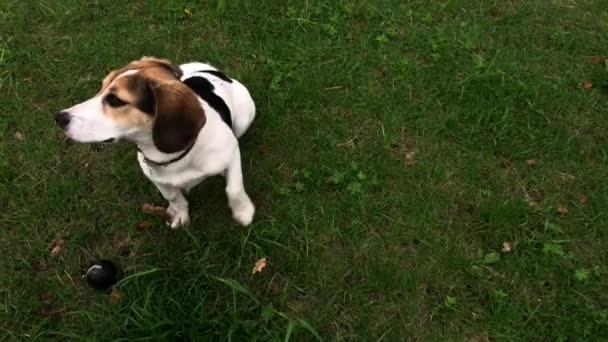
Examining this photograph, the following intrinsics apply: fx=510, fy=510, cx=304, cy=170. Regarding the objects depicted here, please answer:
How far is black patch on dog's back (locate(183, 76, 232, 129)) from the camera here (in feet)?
10.3

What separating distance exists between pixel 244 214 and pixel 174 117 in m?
1.10

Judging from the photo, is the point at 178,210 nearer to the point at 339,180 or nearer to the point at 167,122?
the point at 167,122

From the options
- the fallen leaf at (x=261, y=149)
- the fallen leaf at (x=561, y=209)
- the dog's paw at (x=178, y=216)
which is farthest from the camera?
the fallen leaf at (x=261, y=149)

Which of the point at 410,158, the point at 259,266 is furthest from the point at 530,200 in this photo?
the point at 259,266

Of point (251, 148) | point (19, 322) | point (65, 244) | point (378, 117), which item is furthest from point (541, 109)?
point (19, 322)

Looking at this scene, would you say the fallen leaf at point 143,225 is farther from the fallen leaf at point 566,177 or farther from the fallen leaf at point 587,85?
the fallen leaf at point 587,85

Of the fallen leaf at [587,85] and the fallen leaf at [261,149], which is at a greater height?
the fallen leaf at [587,85]

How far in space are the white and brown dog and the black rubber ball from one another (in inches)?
22.3

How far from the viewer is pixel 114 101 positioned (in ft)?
8.59

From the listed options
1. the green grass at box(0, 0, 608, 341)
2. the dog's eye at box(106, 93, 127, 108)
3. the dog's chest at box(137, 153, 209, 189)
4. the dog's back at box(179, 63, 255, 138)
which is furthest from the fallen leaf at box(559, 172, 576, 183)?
the dog's eye at box(106, 93, 127, 108)

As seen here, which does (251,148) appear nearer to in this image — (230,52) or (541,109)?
(230,52)

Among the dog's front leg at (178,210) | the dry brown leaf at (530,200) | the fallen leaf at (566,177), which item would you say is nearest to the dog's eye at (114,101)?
the dog's front leg at (178,210)

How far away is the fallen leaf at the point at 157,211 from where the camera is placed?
3497 mm

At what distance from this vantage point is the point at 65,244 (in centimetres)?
345
